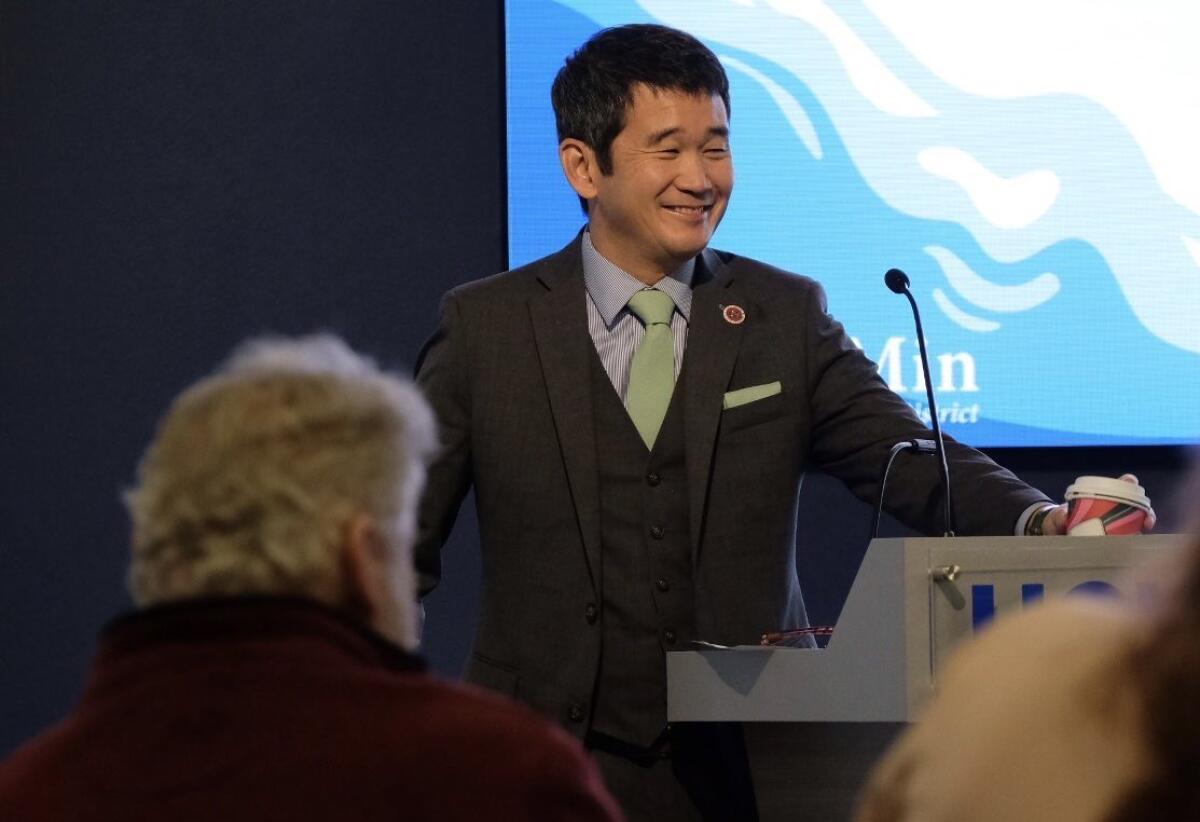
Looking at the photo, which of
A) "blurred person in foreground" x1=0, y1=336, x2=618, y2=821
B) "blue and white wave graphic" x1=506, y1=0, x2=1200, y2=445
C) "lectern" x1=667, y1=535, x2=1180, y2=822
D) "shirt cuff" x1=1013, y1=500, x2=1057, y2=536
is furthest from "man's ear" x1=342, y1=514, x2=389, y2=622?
"blue and white wave graphic" x1=506, y1=0, x2=1200, y2=445

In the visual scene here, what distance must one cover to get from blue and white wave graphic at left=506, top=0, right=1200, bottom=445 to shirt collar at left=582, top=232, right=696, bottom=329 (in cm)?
122

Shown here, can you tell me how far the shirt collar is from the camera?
103 inches

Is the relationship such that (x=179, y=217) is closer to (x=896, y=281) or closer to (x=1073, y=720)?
(x=896, y=281)

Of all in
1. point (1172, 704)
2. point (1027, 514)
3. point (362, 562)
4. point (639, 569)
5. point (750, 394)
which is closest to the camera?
point (1172, 704)

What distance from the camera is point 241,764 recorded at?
1.17 metres

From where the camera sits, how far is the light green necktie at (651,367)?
2.52 meters

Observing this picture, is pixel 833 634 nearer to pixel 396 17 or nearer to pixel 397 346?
pixel 397 346

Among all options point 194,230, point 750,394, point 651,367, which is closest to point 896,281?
point 750,394

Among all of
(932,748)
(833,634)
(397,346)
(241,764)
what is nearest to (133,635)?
(241,764)

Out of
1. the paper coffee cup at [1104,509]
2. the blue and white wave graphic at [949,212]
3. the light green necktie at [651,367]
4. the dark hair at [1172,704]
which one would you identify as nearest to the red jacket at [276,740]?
the dark hair at [1172,704]

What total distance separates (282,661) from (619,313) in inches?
56.7

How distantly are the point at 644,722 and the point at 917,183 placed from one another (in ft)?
6.14

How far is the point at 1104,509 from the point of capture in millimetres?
2115

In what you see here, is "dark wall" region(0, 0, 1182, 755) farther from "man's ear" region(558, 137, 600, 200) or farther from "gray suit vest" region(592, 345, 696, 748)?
"gray suit vest" region(592, 345, 696, 748)
